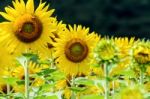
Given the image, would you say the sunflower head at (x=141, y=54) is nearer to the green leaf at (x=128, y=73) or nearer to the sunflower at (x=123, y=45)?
the green leaf at (x=128, y=73)

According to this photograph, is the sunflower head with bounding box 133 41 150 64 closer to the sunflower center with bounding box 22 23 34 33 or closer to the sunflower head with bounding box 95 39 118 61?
the sunflower head with bounding box 95 39 118 61

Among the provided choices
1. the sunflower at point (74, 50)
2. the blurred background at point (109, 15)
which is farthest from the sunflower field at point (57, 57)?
the blurred background at point (109, 15)

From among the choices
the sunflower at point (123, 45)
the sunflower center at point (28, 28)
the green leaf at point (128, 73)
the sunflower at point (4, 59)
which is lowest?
the green leaf at point (128, 73)

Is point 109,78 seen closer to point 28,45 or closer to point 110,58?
point 110,58

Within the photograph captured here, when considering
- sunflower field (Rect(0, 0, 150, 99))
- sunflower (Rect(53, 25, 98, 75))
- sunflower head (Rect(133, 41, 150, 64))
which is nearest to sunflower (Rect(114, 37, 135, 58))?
sunflower field (Rect(0, 0, 150, 99))

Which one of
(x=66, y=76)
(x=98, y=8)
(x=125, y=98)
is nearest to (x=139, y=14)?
(x=98, y=8)

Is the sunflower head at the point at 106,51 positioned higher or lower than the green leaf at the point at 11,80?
higher

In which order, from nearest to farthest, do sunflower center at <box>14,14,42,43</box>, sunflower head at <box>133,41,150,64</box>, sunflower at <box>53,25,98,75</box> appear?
sunflower head at <box>133,41,150,64</box> → sunflower center at <box>14,14,42,43</box> → sunflower at <box>53,25,98,75</box>

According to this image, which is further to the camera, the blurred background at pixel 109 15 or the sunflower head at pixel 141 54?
the blurred background at pixel 109 15
